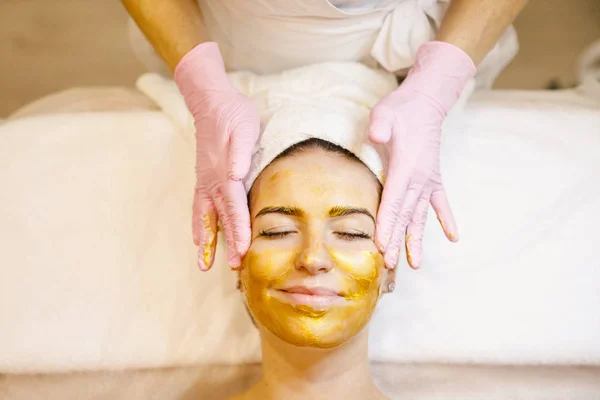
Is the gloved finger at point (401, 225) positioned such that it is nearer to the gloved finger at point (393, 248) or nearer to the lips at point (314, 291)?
the gloved finger at point (393, 248)

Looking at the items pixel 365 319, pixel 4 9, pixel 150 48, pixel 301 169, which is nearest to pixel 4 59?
pixel 4 9

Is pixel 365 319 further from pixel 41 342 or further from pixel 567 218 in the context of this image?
pixel 41 342

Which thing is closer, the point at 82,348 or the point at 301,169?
the point at 301,169

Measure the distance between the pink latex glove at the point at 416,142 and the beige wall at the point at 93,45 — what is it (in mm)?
1263

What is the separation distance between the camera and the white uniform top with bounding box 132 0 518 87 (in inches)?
60.5

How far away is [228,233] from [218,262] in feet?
0.99

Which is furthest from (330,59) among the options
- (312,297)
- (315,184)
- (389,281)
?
(312,297)

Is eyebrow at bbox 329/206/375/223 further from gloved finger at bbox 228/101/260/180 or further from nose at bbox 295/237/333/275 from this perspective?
gloved finger at bbox 228/101/260/180

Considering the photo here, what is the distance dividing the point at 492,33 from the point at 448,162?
0.37m

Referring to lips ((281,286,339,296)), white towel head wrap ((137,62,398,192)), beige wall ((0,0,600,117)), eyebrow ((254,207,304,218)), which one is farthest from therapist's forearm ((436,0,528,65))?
beige wall ((0,0,600,117))

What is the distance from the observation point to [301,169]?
1.28 meters

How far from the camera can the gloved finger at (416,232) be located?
136 cm

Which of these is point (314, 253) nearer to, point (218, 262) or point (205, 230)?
point (205, 230)

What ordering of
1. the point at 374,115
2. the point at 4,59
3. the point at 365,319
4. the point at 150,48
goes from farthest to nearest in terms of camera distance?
the point at 4,59
the point at 150,48
the point at 374,115
the point at 365,319
